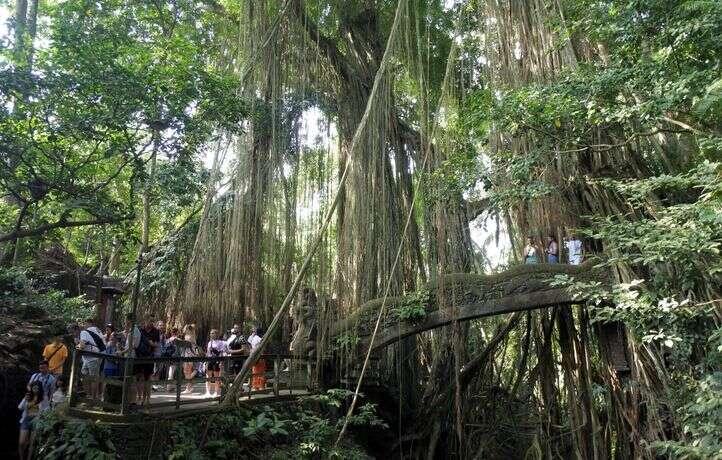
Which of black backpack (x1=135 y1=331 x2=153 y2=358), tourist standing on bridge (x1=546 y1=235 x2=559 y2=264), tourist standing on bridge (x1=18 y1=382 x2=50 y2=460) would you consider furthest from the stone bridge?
tourist standing on bridge (x1=18 y1=382 x2=50 y2=460)

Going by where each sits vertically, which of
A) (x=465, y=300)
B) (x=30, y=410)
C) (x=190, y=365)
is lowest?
(x=30, y=410)

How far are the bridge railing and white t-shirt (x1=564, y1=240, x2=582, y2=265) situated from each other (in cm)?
306

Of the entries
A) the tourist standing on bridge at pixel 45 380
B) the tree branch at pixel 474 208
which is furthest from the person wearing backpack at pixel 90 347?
the tree branch at pixel 474 208

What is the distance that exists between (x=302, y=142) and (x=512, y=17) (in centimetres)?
285

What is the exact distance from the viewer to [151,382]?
4.76 metres

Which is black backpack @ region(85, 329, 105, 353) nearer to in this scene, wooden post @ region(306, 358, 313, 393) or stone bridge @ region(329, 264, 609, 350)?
wooden post @ region(306, 358, 313, 393)

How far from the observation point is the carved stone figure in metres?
6.43

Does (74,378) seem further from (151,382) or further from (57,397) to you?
(57,397)

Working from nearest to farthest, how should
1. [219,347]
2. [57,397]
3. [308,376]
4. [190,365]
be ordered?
[57,397] < [308,376] < [219,347] < [190,365]

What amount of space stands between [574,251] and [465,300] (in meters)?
1.22

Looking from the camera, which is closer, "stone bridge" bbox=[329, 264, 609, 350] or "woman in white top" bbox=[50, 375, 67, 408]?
"woman in white top" bbox=[50, 375, 67, 408]

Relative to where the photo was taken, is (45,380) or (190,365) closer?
(45,380)

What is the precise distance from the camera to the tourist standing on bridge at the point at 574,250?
580 cm

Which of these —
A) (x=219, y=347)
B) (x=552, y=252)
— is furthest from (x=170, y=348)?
(x=552, y=252)
